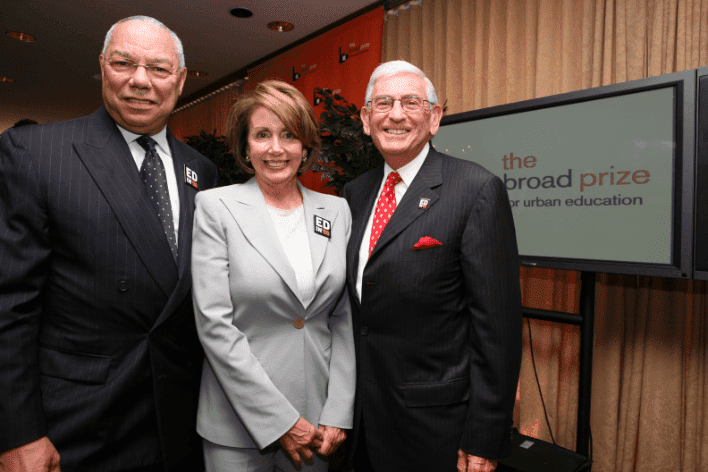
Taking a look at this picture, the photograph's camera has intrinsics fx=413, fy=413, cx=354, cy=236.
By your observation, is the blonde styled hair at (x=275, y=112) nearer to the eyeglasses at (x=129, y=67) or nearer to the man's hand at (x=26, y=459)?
the eyeglasses at (x=129, y=67)

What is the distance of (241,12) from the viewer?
13.7 ft

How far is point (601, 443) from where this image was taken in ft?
7.76

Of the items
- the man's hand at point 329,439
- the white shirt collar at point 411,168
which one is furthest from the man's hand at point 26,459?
the white shirt collar at point 411,168

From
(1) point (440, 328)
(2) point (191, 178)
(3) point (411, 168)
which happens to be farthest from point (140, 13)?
(1) point (440, 328)

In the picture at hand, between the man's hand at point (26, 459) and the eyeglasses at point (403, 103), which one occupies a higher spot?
the eyeglasses at point (403, 103)

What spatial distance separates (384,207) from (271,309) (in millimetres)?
505

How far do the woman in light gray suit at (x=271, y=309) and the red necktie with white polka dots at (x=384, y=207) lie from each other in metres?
0.11

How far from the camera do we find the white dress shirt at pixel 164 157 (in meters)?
1.30

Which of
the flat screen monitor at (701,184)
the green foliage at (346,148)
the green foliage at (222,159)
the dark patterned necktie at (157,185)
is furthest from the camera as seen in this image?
the green foliage at (222,159)

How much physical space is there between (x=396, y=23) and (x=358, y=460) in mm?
3689

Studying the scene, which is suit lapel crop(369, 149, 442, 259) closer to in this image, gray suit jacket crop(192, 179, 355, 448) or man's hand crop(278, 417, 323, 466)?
gray suit jacket crop(192, 179, 355, 448)

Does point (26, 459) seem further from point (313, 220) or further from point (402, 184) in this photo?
point (402, 184)

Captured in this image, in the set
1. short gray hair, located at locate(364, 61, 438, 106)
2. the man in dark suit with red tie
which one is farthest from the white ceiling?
the man in dark suit with red tie

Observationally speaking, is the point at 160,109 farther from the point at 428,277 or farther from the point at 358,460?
the point at 358,460
